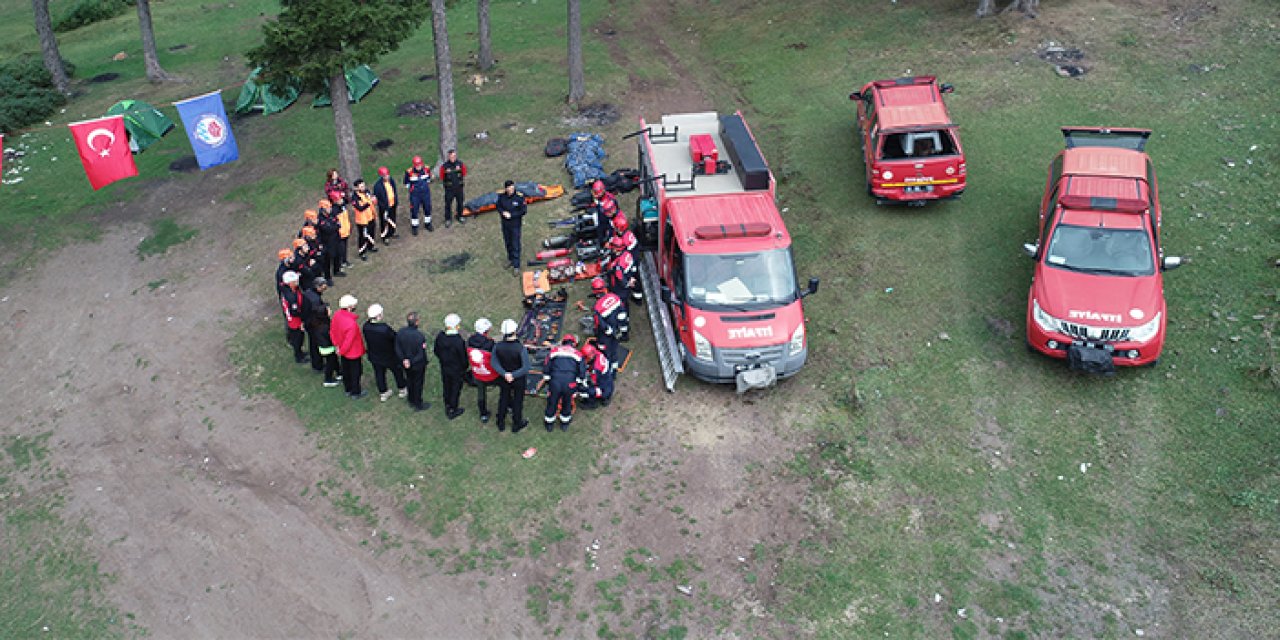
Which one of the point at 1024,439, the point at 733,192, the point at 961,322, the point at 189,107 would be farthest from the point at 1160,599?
the point at 189,107

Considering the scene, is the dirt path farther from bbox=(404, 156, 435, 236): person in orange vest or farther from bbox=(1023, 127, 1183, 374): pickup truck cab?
bbox=(1023, 127, 1183, 374): pickup truck cab

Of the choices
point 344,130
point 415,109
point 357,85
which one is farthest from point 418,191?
point 357,85

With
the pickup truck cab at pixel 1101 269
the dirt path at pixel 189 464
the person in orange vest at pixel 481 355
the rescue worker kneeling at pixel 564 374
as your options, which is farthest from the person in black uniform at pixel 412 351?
the pickup truck cab at pixel 1101 269

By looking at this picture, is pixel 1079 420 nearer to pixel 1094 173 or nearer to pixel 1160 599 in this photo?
pixel 1160 599

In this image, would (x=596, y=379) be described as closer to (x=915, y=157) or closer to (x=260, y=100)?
(x=915, y=157)

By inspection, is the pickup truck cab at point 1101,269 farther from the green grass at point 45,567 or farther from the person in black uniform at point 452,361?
the green grass at point 45,567
